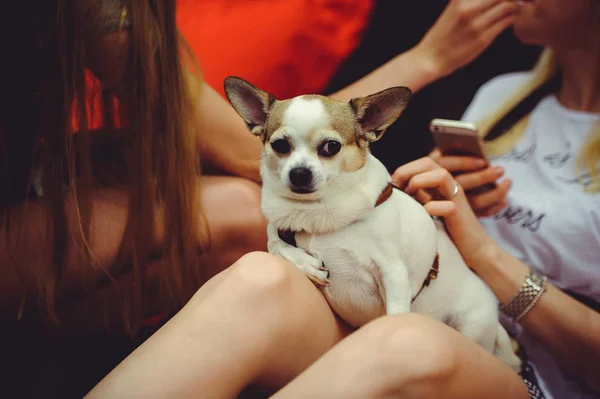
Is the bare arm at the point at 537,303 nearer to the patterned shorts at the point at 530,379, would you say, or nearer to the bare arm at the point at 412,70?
the patterned shorts at the point at 530,379

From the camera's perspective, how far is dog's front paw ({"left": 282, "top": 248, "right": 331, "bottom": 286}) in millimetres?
775

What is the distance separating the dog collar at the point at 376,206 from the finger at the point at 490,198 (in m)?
0.30

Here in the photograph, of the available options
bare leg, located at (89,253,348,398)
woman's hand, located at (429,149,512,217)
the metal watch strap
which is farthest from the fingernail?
bare leg, located at (89,253,348,398)

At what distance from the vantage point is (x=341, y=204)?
2.45 ft

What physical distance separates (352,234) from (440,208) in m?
0.21

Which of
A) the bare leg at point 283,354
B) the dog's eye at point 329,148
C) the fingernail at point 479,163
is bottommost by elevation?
the bare leg at point 283,354

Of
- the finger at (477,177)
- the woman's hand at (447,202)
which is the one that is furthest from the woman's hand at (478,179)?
the woman's hand at (447,202)

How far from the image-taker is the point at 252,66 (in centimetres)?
142

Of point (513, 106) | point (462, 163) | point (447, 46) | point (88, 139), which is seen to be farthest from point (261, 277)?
point (513, 106)

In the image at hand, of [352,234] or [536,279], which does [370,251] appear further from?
[536,279]

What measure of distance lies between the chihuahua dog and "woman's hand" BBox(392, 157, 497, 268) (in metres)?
0.08

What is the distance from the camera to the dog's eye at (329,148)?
712 millimetres

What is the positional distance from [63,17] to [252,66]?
683 millimetres

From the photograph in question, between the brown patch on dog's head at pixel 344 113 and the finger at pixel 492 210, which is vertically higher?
the brown patch on dog's head at pixel 344 113
